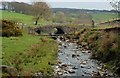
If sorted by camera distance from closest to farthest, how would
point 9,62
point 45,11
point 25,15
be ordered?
1. point 9,62
2. point 45,11
3. point 25,15

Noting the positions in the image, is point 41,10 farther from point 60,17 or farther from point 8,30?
point 8,30

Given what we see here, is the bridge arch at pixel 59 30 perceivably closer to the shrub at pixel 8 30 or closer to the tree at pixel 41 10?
the tree at pixel 41 10

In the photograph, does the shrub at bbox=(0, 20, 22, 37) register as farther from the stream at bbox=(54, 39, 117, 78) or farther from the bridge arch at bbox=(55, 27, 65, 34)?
the bridge arch at bbox=(55, 27, 65, 34)

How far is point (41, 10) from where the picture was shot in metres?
103

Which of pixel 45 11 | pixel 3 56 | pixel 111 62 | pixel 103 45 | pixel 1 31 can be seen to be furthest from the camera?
pixel 45 11

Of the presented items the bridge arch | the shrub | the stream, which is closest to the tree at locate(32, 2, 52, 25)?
the bridge arch

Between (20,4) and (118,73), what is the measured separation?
9914cm

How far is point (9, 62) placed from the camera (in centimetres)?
2038

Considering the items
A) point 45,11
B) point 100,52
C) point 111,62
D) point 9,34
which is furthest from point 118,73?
point 45,11

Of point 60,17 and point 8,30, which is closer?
point 8,30

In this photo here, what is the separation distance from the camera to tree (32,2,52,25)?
4028 inches

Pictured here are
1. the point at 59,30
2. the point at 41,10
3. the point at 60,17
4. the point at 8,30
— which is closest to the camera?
the point at 8,30

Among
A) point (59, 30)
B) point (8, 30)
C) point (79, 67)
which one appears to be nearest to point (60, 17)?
point (59, 30)

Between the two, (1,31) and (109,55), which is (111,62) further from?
(1,31)
